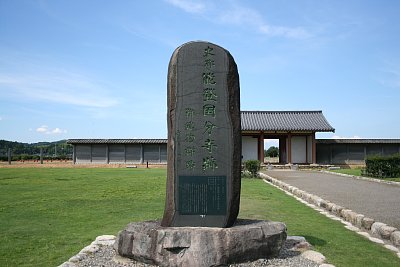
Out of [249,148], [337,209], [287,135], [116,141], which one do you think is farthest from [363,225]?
[116,141]

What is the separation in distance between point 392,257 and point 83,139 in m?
33.8

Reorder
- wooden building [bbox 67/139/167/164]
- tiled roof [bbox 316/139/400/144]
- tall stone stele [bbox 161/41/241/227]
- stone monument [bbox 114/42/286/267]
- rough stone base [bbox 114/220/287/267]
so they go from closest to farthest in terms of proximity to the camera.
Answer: rough stone base [bbox 114/220/287/267]
stone monument [bbox 114/42/286/267]
tall stone stele [bbox 161/41/241/227]
tiled roof [bbox 316/139/400/144]
wooden building [bbox 67/139/167/164]

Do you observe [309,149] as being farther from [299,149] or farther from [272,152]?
[272,152]

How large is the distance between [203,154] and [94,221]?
12.7ft

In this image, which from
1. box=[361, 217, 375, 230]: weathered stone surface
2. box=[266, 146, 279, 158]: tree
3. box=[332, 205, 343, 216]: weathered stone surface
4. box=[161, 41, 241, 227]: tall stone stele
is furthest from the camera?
box=[266, 146, 279, 158]: tree

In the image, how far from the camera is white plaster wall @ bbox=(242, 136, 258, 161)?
3397cm

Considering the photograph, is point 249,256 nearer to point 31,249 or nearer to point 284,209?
point 31,249

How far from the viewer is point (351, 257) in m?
5.70

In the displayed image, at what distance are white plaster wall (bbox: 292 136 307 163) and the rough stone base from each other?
29.4 metres

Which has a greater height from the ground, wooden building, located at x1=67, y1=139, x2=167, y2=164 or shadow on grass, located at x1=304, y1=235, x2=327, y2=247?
wooden building, located at x1=67, y1=139, x2=167, y2=164

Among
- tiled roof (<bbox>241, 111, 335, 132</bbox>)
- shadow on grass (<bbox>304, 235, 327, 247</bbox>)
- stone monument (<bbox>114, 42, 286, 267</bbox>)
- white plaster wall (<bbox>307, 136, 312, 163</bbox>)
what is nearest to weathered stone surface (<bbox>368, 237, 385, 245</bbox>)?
shadow on grass (<bbox>304, 235, 327, 247</bbox>)

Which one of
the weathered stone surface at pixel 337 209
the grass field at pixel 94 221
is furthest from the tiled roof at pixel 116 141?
the weathered stone surface at pixel 337 209

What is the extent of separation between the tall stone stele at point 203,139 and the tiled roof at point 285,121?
2705 centimetres

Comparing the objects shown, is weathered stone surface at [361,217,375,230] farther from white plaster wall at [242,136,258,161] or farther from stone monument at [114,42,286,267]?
white plaster wall at [242,136,258,161]
